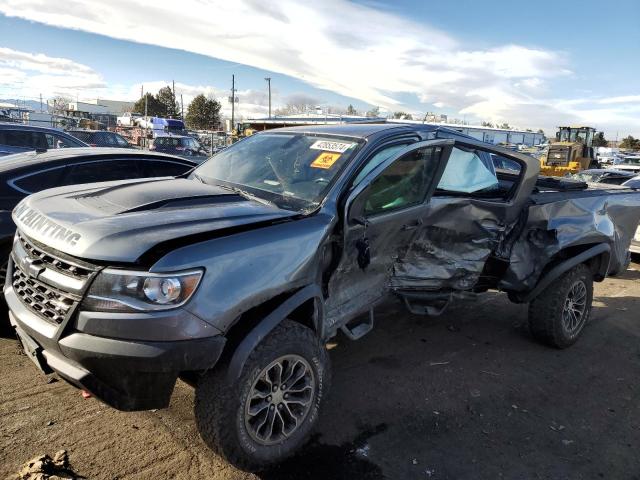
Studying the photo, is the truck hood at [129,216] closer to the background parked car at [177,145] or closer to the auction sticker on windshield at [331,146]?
the auction sticker on windshield at [331,146]

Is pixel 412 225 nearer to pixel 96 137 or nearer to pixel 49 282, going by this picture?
pixel 49 282

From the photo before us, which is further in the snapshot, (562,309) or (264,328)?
(562,309)

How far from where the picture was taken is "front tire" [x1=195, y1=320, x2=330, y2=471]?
2400 mm

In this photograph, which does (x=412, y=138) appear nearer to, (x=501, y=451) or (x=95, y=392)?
(x=501, y=451)

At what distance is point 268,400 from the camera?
2.64 metres

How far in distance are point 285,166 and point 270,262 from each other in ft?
3.81

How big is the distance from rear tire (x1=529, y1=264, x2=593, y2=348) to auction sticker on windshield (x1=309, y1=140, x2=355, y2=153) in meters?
2.55

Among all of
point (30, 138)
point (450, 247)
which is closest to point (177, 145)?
point (30, 138)

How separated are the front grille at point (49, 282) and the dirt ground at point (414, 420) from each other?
91 centimetres

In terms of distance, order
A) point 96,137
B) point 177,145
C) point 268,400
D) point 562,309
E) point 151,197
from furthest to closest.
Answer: point 177,145
point 96,137
point 562,309
point 151,197
point 268,400

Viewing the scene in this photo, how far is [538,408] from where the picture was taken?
3631 millimetres

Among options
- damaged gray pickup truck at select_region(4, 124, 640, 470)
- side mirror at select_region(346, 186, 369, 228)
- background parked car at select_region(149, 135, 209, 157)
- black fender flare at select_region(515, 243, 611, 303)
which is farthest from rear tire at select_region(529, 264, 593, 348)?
background parked car at select_region(149, 135, 209, 157)

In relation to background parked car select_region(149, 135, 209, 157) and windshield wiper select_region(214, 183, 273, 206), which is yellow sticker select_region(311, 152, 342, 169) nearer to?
windshield wiper select_region(214, 183, 273, 206)

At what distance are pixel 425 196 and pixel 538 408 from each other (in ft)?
5.97
